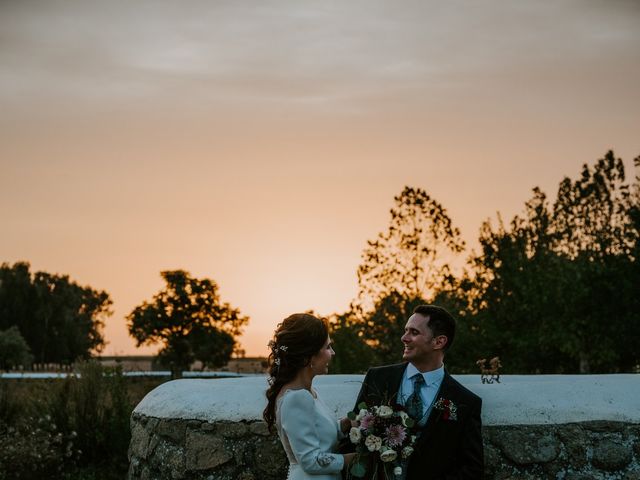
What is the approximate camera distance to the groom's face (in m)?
4.86

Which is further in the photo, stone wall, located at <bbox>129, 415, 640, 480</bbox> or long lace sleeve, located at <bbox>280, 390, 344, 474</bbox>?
stone wall, located at <bbox>129, 415, 640, 480</bbox>

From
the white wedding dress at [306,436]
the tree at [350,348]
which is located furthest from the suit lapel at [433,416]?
the tree at [350,348]

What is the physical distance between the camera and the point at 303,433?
440 centimetres

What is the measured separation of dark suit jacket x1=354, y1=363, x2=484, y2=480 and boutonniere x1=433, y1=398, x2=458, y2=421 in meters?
0.02

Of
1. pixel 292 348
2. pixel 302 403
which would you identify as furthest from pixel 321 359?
pixel 302 403

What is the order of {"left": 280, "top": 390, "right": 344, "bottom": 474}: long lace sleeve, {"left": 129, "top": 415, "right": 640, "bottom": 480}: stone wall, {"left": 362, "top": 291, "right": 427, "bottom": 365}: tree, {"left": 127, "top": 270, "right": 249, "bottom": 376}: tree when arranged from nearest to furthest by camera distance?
1. {"left": 280, "top": 390, "right": 344, "bottom": 474}: long lace sleeve
2. {"left": 129, "top": 415, "right": 640, "bottom": 480}: stone wall
3. {"left": 362, "top": 291, "right": 427, "bottom": 365}: tree
4. {"left": 127, "top": 270, "right": 249, "bottom": 376}: tree

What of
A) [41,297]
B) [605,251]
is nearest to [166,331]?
[41,297]

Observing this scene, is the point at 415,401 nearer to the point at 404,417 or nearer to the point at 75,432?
the point at 404,417

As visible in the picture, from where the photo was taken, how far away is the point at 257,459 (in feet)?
20.3

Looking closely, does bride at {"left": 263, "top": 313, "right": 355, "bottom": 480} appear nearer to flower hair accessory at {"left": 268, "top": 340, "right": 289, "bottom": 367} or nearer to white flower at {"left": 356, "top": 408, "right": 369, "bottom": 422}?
flower hair accessory at {"left": 268, "top": 340, "right": 289, "bottom": 367}

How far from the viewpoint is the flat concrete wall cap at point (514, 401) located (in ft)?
19.2

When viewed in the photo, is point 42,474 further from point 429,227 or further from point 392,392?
point 429,227

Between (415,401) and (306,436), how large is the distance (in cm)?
76

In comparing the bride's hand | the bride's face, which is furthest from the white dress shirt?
the bride's face
